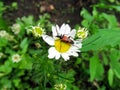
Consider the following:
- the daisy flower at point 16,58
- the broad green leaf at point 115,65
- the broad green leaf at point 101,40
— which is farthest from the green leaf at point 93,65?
the broad green leaf at point 101,40

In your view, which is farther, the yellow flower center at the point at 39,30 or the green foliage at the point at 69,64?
the green foliage at the point at 69,64

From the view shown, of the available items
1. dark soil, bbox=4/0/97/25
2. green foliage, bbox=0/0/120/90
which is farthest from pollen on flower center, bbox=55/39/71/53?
dark soil, bbox=4/0/97/25

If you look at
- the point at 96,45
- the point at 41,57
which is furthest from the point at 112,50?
the point at 41,57

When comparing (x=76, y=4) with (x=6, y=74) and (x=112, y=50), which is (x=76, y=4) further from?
(x=6, y=74)

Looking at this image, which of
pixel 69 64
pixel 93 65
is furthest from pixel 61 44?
pixel 93 65

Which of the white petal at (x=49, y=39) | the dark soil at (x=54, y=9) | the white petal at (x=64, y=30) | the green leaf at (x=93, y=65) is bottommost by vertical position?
the green leaf at (x=93, y=65)

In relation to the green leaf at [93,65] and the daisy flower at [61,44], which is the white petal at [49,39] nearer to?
the daisy flower at [61,44]
